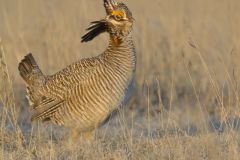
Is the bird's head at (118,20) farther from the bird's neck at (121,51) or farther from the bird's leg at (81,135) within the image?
the bird's leg at (81,135)

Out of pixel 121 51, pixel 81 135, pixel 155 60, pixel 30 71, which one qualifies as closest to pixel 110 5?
pixel 121 51

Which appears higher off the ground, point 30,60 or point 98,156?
point 30,60

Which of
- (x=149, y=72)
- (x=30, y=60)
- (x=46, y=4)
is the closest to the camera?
(x=30, y=60)

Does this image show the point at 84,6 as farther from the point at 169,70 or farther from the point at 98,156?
the point at 98,156

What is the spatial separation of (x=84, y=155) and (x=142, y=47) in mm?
4980

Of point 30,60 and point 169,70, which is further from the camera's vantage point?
point 169,70

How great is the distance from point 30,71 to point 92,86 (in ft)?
3.66

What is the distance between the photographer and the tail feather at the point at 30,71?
26.8 feet

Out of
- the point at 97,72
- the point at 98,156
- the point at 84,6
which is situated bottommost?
the point at 98,156

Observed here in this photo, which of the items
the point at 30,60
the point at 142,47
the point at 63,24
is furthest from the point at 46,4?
the point at 30,60

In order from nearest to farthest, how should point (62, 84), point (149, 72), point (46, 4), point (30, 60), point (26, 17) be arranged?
point (62, 84) → point (30, 60) → point (149, 72) → point (46, 4) → point (26, 17)

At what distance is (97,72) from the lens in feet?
24.5

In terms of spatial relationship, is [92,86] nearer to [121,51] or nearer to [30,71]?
[121,51]

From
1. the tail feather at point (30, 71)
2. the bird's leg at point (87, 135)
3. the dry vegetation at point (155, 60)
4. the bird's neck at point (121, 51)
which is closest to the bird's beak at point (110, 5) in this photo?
the bird's neck at point (121, 51)
